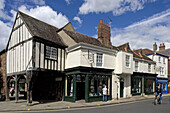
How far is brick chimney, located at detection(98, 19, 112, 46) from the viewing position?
2183 cm

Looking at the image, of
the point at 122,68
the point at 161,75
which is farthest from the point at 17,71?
the point at 161,75

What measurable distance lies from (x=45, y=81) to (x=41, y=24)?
685 cm

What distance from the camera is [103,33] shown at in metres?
22.0

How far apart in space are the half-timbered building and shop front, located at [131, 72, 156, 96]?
425 inches

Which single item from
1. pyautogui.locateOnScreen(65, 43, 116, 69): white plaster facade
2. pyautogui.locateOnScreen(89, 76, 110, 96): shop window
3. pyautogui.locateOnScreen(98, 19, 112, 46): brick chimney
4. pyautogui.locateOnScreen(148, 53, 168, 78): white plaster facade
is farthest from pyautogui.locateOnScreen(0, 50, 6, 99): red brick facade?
pyautogui.locateOnScreen(148, 53, 168, 78): white plaster facade

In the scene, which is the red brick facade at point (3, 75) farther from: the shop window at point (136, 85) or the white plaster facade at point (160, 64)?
the white plaster facade at point (160, 64)

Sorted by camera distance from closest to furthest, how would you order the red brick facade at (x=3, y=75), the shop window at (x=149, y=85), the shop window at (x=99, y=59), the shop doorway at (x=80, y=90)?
the shop window at (x=99, y=59) < the shop doorway at (x=80, y=90) < the red brick facade at (x=3, y=75) < the shop window at (x=149, y=85)

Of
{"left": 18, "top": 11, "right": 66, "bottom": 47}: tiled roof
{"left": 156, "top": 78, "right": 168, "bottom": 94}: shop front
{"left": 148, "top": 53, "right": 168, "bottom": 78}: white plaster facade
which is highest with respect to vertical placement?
{"left": 18, "top": 11, "right": 66, "bottom": 47}: tiled roof

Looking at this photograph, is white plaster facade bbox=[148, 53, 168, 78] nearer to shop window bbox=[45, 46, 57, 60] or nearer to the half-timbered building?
the half-timbered building

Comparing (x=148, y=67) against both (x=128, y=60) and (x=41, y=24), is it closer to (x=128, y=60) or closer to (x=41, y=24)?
(x=128, y=60)

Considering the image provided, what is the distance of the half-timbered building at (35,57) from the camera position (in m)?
14.4

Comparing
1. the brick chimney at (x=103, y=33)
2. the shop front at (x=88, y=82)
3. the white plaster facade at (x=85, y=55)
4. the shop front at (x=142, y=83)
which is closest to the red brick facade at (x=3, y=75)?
the shop front at (x=88, y=82)

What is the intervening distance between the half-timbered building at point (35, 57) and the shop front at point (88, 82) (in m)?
1.04

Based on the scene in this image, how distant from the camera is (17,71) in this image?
656 inches
